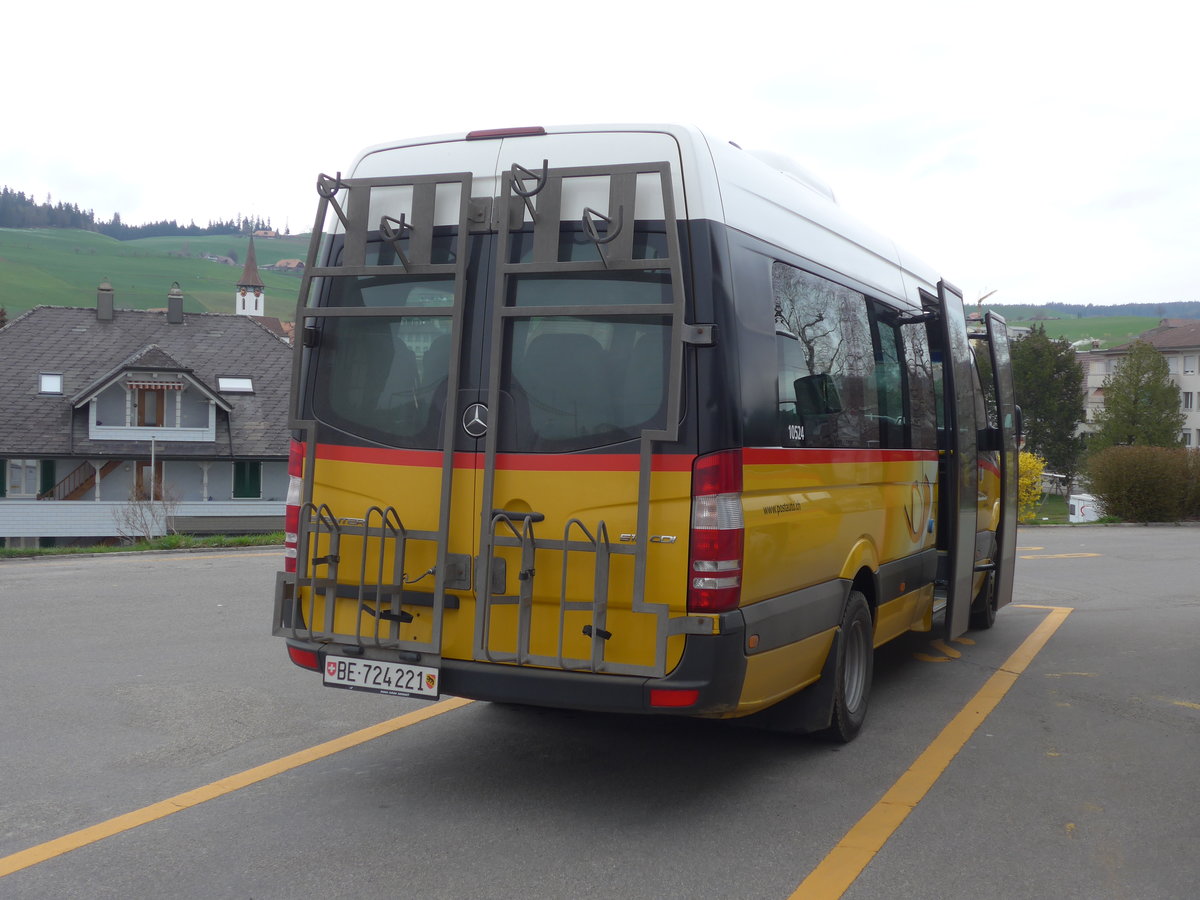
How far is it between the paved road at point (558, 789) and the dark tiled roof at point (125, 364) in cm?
4317

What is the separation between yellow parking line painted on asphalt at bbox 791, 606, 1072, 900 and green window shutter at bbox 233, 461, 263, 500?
46471 mm

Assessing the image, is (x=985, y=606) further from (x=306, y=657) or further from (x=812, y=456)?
(x=306, y=657)

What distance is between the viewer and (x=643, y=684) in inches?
184

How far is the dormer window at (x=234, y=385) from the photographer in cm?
5241

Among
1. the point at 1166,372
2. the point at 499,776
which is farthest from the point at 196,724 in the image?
the point at 1166,372

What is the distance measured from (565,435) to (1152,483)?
25.9 metres

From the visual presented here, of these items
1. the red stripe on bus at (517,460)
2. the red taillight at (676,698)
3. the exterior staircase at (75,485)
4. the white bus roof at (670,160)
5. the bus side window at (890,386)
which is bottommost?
the exterior staircase at (75,485)

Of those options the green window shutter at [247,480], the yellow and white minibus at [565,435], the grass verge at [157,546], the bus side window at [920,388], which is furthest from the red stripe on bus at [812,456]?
the green window shutter at [247,480]

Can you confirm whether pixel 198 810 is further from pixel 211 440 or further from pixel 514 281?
pixel 211 440

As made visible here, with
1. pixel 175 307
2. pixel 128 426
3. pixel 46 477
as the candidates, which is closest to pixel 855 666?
pixel 128 426

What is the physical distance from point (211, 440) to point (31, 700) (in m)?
45.5

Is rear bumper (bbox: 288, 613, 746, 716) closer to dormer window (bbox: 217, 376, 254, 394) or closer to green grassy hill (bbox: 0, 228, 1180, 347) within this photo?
dormer window (bbox: 217, 376, 254, 394)

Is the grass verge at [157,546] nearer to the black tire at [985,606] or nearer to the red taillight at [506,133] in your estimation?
the black tire at [985,606]

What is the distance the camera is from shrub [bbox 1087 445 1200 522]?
27328 mm
